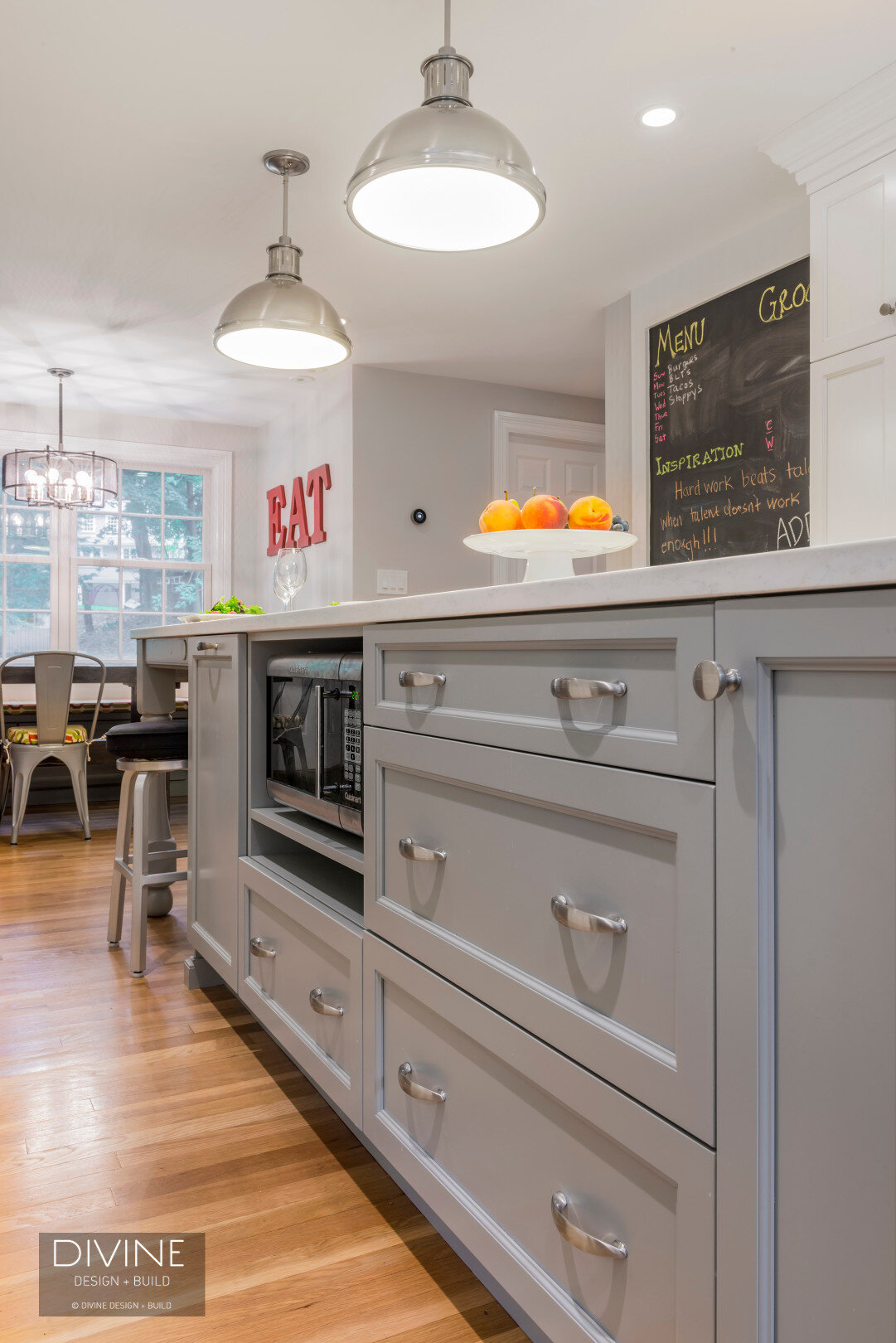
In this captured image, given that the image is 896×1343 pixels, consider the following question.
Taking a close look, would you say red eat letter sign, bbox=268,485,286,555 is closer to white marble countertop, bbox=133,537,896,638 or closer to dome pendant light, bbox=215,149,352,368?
dome pendant light, bbox=215,149,352,368

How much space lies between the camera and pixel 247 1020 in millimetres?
2146

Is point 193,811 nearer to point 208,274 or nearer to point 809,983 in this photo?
point 809,983

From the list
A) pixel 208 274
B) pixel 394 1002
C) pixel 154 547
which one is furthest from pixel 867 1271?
pixel 154 547

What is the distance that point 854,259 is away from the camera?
2674mm

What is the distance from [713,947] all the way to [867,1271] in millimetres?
224

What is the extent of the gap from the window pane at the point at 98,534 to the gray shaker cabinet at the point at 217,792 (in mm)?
3879

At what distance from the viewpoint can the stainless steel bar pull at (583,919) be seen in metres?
0.85

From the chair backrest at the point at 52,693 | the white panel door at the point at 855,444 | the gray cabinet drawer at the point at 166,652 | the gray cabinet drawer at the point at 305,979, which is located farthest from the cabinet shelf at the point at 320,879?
the chair backrest at the point at 52,693

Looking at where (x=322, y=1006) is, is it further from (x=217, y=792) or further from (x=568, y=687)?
(x=568, y=687)

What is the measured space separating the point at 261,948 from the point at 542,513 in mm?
1006

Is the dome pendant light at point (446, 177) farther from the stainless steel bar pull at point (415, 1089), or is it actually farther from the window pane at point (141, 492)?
the window pane at point (141, 492)

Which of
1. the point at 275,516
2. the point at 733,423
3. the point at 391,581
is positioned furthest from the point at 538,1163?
the point at 275,516

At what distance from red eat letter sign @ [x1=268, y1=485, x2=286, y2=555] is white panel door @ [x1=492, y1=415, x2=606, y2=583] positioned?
4.77ft

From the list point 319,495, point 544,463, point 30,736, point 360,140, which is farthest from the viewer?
point 544,463
